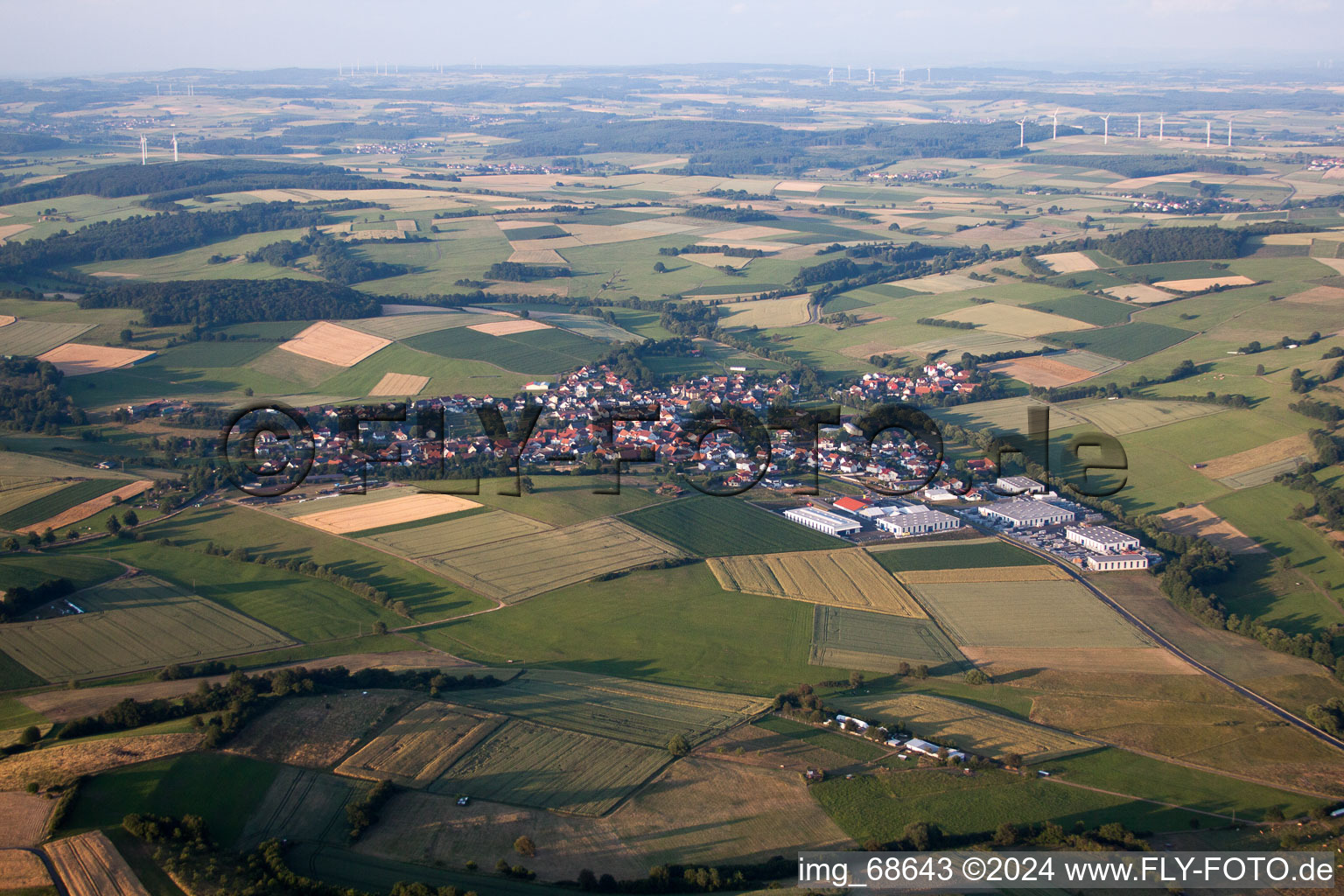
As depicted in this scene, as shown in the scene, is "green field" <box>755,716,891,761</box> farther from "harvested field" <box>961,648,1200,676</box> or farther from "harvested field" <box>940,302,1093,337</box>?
"harvested field" <box>940,302,1093,337</box>

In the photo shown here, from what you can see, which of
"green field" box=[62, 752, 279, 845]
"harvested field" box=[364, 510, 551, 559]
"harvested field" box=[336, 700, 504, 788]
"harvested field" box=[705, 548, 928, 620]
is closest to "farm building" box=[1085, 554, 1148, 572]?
"harvested field" box=[705, 548, 928, 620]

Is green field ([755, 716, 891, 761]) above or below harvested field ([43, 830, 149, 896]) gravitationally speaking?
below

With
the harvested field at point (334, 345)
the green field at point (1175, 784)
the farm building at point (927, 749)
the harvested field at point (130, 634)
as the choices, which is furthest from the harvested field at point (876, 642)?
the harvested field at point (334, 345)

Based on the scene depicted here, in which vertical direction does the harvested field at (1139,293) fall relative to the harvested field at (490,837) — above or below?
above

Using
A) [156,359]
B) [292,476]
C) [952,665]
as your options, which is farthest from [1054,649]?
[156,359]

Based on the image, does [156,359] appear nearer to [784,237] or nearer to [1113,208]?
[784,237]

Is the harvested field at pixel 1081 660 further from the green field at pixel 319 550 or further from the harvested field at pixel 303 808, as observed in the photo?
the harvested field at pixel 303 808
